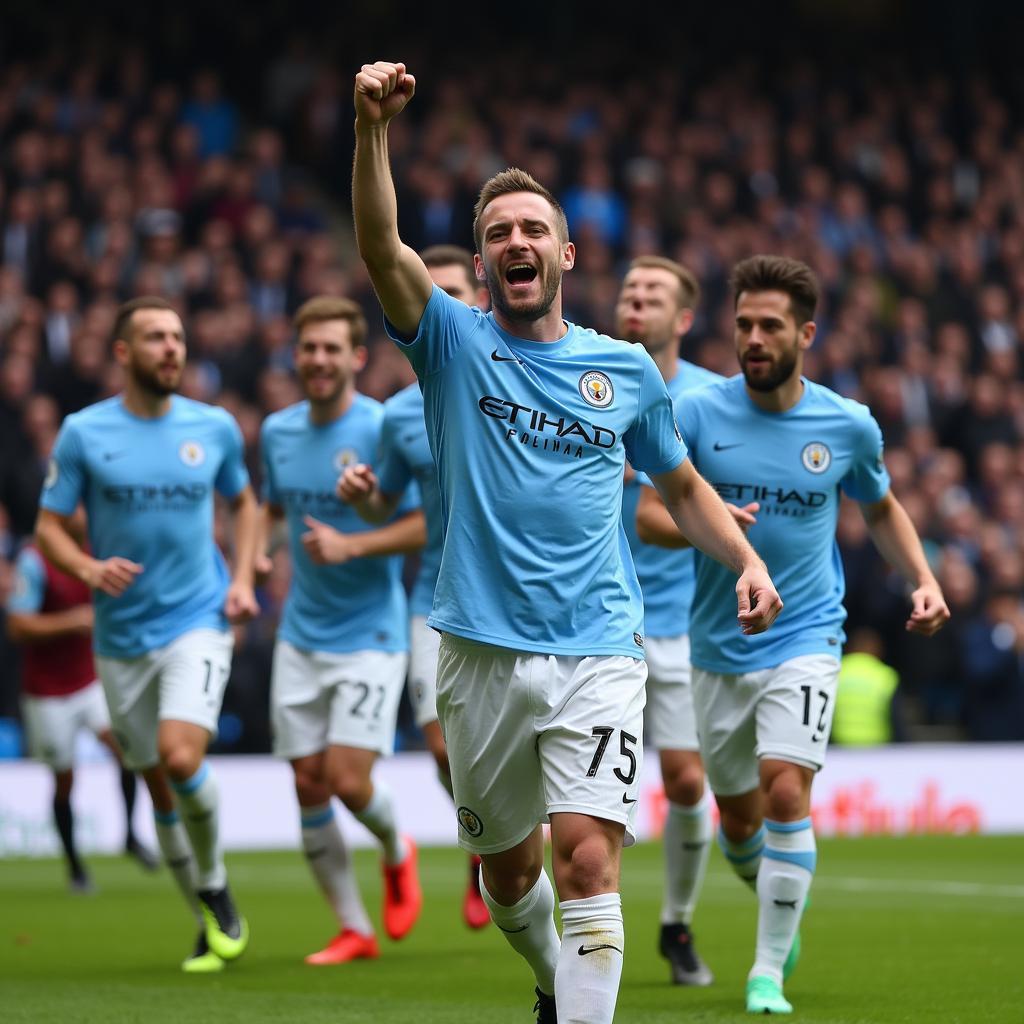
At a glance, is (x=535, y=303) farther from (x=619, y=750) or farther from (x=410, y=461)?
(x=410, y=461)

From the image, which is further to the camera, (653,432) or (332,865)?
(332,865)

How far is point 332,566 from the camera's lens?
Answer: 32.1ft

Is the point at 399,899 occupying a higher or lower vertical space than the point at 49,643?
lower

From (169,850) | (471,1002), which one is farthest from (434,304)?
(169,850)

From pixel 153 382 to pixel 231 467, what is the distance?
1.97ft

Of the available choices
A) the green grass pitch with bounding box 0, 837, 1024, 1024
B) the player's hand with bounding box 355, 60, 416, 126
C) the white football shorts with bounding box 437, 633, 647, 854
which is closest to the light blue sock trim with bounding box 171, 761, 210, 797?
the green grass pitch with bounding box 0, 837, 1024, 1024

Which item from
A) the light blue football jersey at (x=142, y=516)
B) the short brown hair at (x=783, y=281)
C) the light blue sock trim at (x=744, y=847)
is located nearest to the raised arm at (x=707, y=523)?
the short brown hair at (x=783, y=281)

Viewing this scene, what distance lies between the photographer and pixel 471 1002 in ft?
26.3

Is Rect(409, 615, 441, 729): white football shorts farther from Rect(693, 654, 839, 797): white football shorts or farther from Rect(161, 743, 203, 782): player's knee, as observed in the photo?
Rect(693, 654, 839, 797): white football shorts

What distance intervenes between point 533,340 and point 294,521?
13.5ft

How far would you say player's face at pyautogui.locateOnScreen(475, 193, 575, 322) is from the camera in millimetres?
5914

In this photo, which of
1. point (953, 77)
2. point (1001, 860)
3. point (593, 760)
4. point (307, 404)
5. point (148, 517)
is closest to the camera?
point (593, 760)

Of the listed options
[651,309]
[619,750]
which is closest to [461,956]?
[651,309]

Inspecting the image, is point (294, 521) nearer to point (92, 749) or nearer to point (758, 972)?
point (758, 972)
